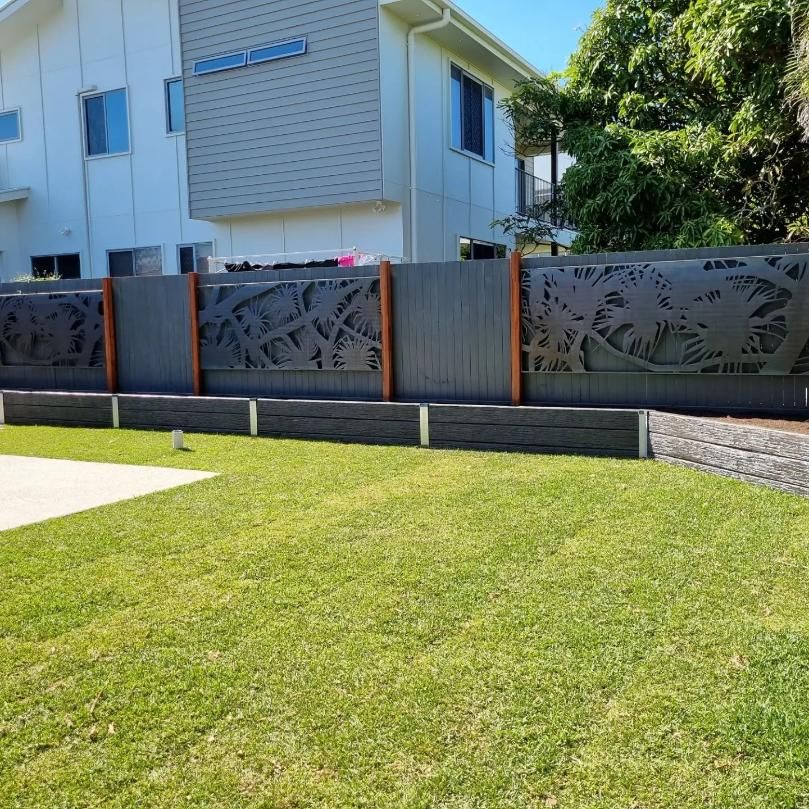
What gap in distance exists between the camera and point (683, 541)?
181 inches

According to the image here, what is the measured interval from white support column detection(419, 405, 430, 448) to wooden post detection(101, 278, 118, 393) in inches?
206

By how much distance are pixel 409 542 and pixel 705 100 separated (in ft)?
31.5

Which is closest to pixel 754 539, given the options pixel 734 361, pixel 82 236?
pixel 734 361

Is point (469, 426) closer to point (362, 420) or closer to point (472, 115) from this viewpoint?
point (362, 420)

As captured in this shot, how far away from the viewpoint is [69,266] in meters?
17.2

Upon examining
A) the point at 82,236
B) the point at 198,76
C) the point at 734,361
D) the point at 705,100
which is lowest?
the point at 734,361

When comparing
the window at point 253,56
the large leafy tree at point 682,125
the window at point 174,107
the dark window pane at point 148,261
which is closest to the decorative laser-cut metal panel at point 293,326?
the large leafy tree at point 682,125

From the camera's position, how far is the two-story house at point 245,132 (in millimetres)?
13297

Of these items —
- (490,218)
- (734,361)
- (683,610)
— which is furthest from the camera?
(490,218)

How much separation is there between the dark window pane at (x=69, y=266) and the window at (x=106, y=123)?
223 cm

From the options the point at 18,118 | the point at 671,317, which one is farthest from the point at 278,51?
Answer: the point at 671,317

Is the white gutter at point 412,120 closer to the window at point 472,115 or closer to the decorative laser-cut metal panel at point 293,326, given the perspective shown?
the window at point 472,115

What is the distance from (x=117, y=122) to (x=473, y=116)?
7.46 meters

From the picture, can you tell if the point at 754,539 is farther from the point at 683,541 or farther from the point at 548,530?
the point at 548,530
